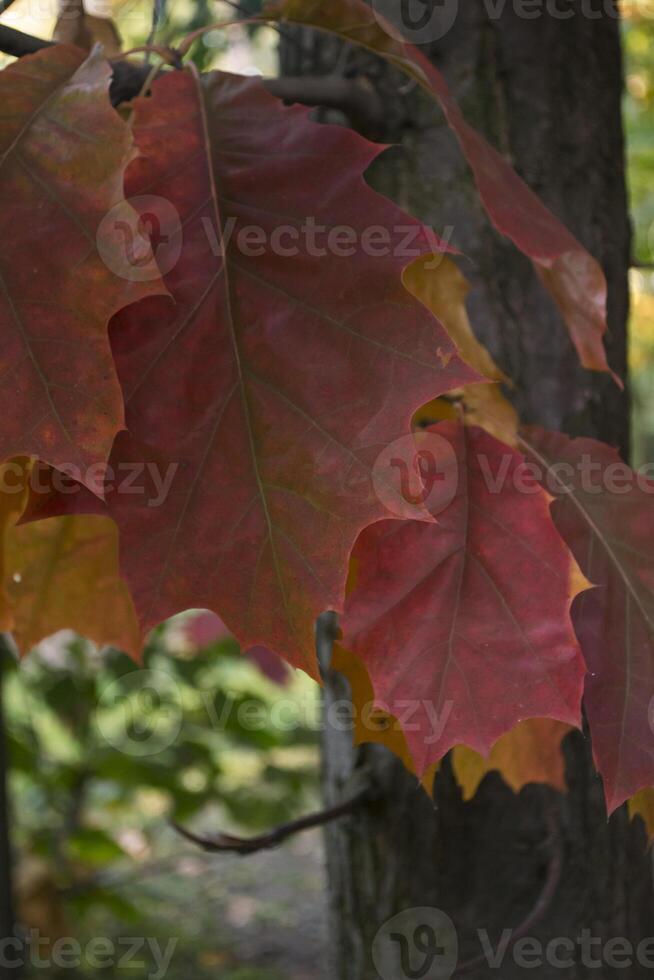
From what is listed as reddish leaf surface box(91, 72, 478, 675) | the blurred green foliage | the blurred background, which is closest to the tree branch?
reddish leaf surface box(91, 72, 478, 675)

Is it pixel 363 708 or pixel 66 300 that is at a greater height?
pixel 66 300

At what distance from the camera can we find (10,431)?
608 mm

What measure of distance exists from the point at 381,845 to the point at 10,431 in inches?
31.3

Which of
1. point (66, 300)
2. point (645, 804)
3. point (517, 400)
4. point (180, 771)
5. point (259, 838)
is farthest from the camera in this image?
point (180, 771)

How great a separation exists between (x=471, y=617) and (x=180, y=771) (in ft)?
6.11

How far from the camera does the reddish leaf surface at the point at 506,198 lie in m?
0.74

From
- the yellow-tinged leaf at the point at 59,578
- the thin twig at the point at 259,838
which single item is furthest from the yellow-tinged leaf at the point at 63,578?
the thin twig at the point at 259,838

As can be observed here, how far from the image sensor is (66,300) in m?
0.62

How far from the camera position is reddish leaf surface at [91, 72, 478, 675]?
0.65 meters

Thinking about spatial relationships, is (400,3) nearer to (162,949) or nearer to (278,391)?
(278,391)

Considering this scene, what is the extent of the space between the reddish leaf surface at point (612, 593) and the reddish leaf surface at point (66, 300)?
38 centimetres

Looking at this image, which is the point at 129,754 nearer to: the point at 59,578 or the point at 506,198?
the point at 59,578

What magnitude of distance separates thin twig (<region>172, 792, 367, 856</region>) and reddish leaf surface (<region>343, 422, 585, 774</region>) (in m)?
0.38

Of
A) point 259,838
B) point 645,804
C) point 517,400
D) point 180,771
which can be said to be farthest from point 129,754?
point 645,804
